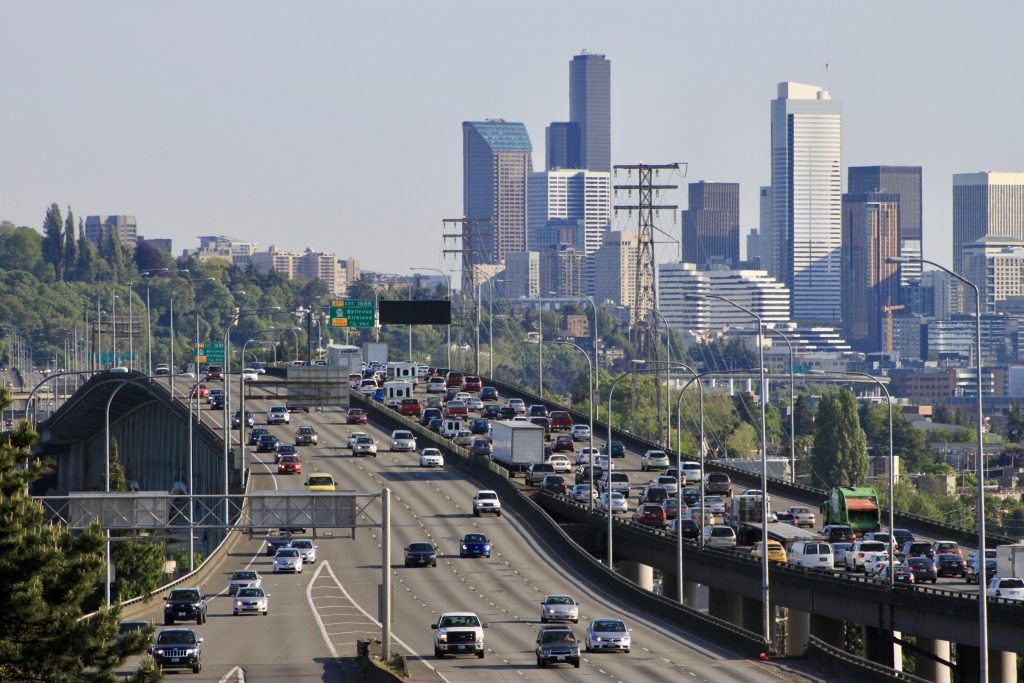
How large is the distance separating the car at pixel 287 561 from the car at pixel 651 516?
21321 millimetres

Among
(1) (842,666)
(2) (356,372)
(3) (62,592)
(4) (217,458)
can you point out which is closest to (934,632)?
(1) (842,666)

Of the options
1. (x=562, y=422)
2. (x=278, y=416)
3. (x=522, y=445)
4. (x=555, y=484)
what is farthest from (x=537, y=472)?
(x=278, y=416)

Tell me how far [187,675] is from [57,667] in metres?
9.68

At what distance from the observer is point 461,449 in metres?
122

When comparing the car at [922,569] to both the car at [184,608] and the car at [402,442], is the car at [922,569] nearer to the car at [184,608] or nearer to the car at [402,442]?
the car at [184,608]

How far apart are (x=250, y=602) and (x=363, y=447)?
176 feet

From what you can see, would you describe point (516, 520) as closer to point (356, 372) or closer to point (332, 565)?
point (332, 565)

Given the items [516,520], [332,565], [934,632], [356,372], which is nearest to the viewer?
[934,632]

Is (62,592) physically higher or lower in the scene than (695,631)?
higher

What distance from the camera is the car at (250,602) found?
69.2 m

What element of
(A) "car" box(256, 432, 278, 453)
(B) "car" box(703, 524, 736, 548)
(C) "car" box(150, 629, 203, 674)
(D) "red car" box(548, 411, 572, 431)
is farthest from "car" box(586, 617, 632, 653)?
(D) "red car" box(548, 411, 572, 431)

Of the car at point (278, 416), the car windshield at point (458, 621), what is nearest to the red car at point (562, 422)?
the car at point (278, 416)

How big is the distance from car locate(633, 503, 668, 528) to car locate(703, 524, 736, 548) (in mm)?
8295

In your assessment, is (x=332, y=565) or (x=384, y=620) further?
(x=332, y=565)
